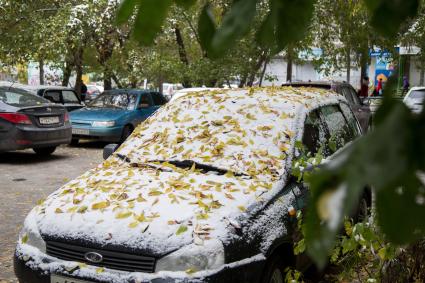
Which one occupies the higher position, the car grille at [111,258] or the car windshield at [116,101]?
the car windshield at [116,101]

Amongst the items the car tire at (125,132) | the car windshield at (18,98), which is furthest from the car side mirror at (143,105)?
the car windshield at (18,98)

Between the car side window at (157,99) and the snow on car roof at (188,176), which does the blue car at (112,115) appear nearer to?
the car side window at (157,99)

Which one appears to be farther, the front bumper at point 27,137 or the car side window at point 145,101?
the car side window at point 145,101

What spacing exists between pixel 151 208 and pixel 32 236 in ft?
2.82

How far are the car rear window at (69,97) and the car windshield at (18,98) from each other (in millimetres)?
3847

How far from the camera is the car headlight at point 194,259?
9.81 ft

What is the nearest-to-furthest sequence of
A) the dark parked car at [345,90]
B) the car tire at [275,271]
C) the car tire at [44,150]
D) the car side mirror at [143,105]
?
1. the car tire at [275,271]
2. the car tire at [44,150]
3. the dark parked car at [345,90]
4. the car side mirror at [143,105]

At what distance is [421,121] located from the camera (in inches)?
28.3

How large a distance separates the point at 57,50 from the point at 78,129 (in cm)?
316

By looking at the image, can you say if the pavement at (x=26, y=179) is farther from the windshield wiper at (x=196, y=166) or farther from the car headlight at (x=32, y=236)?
the windshield wiper at (x=196, y=166)

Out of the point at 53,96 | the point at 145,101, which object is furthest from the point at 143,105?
the point at 53,96

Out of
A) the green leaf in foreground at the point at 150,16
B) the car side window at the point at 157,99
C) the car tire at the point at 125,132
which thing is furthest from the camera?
the car side window at the point at 157,99

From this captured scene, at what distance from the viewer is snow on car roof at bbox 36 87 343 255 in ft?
10.4

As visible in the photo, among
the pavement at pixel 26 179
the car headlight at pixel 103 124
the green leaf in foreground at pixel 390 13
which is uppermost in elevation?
the green leaf in foreground at pixel 390 13
